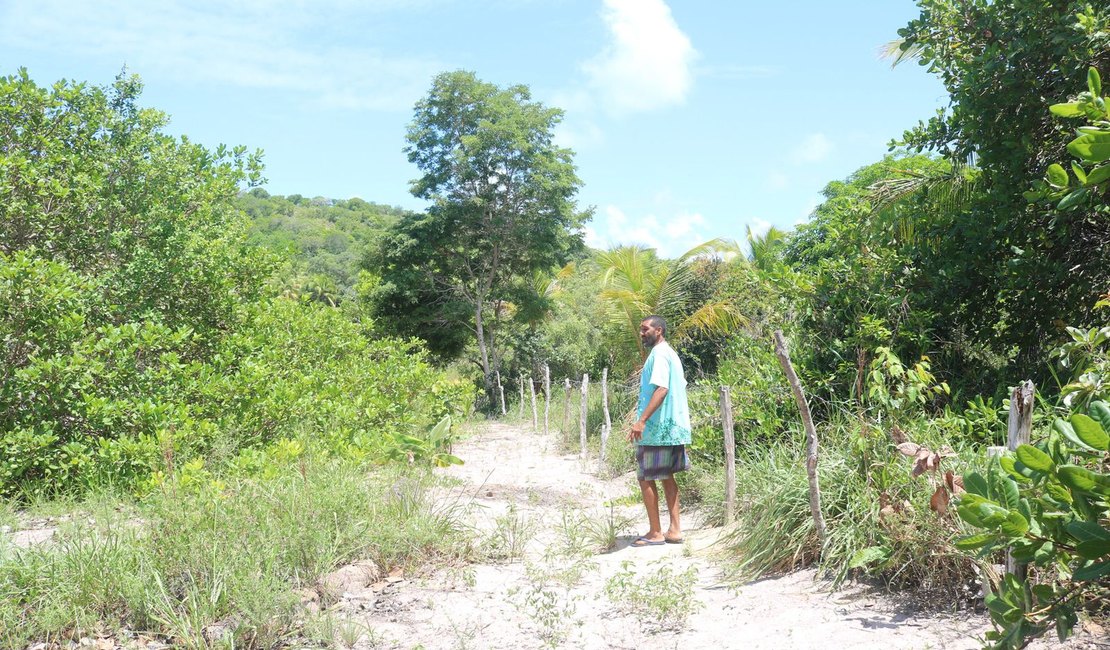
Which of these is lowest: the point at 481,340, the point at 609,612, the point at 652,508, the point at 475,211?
the point at 609,612

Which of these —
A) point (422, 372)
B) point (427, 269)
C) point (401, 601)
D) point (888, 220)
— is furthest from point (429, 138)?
point (401, 601)

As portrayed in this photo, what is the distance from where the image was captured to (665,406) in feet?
20.7

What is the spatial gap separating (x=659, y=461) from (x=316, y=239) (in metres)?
59.0

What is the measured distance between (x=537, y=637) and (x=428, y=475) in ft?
8.70

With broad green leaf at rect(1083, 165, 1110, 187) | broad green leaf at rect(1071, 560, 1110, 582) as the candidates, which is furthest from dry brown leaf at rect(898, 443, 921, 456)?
broad green leaf at rect(1083, 165, 1110, 187)

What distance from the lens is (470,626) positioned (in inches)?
182

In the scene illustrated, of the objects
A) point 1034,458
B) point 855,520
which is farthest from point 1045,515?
point 855,520

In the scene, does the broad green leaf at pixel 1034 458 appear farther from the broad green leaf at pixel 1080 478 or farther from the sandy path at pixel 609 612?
the sandy path at pixel 609 612

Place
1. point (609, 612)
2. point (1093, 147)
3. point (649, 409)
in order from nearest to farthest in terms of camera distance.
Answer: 1. point (1093, 147)
2. point (609, 612)
3. point (649, 409)

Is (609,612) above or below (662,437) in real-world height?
below

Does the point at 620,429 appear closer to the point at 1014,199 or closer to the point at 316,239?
the point at 1014,199

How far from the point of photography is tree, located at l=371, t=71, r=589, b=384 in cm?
2398

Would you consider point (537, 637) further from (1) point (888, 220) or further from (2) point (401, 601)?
(1) point (888, 220)

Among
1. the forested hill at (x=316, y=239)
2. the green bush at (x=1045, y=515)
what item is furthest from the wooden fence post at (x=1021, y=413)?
the forested hill at (x=316, y=239)
